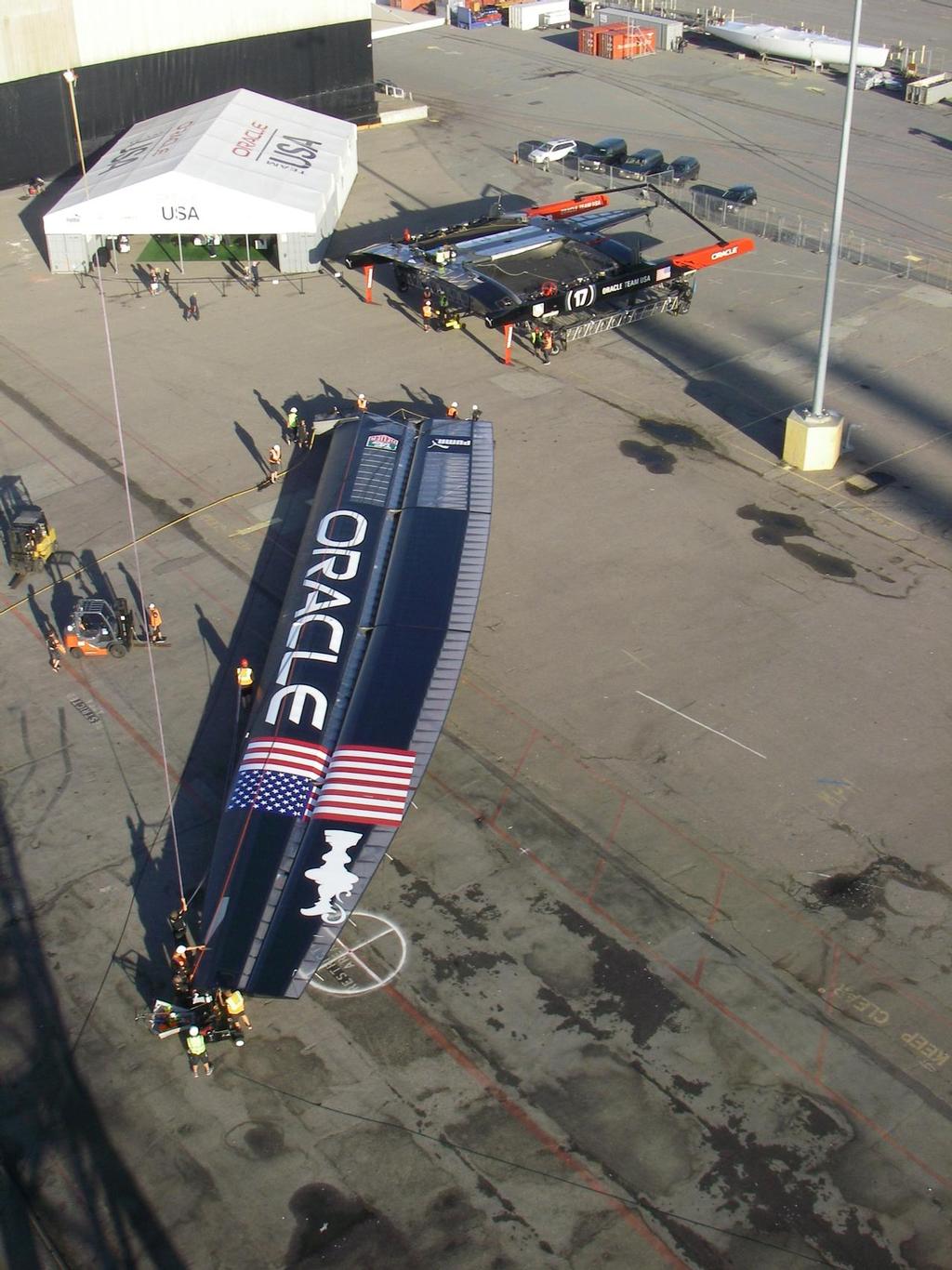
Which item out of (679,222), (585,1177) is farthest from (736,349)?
(585,1177)

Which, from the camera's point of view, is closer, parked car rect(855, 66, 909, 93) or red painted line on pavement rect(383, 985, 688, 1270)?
red painted line on pavement rect(383, 985, 688, 1270)

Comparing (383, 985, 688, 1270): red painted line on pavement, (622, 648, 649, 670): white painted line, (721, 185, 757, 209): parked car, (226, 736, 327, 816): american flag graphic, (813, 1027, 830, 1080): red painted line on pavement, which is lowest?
(383, 985, 688, 1270): red painted line on pavement

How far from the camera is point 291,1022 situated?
25.0 m

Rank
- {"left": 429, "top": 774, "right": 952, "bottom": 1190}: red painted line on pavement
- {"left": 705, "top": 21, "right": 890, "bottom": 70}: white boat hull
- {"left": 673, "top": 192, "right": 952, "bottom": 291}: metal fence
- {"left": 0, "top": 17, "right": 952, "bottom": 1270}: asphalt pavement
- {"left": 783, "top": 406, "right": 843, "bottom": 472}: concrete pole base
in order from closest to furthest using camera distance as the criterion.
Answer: {"left": 0, "top": 17, "right": 952, "bottom": 1270}: asphalt pavement → {"left": 429, "top": 774, "right": 952, "bottom": 1190}: red painted line on pavement → {"left": 783, "top": 406, "right": 843, "bottom": 472}: concrete pole base → {"left": 673, "top": 192, "right": 952, "bottom": 291}: metal fence → {"left": 705, "top": 21, "right": 890, "bottom": 70}: white boat hull

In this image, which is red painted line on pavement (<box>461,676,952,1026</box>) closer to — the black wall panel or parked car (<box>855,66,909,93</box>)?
the black wall panel

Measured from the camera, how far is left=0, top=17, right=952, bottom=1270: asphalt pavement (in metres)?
22.1

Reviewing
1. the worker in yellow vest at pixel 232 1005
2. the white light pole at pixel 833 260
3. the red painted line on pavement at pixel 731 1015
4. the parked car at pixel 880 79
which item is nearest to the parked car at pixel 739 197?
the white light pole at pixel 833 260

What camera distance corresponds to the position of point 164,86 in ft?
234

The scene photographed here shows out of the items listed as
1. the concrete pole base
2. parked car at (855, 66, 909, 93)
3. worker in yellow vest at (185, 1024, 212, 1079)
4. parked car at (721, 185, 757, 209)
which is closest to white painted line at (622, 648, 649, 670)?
the concrete pole base

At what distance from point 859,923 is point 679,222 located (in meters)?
46.0

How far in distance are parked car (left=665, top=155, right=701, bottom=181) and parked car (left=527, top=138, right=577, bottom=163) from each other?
20.1ft

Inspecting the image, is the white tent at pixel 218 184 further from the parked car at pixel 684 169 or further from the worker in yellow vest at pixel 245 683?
the worker in yellow vest at pixel 245 683

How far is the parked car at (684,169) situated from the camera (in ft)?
225

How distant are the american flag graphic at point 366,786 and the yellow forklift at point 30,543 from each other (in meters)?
15.7
